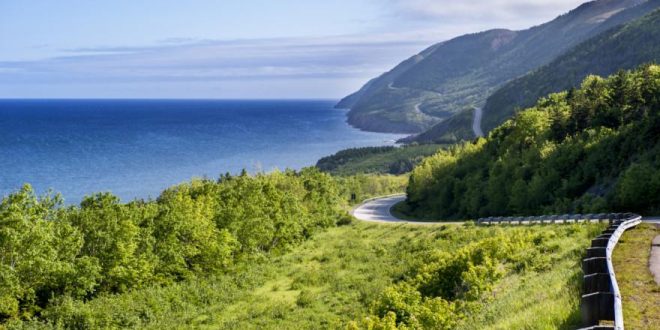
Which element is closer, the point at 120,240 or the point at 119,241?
the point at 119,241

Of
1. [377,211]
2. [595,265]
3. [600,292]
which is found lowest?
[377,211]

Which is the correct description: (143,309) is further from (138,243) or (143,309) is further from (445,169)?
(445,169)

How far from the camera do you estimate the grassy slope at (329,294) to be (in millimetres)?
15680

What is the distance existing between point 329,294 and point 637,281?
2564cm

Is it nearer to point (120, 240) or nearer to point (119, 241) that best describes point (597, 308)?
point (119, 241)

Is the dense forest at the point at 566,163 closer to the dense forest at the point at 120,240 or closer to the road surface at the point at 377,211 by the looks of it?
the road surface at the point at 377,211

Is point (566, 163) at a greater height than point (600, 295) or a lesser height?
lesser

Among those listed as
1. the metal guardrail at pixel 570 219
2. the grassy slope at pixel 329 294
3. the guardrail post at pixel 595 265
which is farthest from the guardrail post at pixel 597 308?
the metal guardrail at pixel 570 219

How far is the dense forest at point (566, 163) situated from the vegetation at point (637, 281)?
1924 cm

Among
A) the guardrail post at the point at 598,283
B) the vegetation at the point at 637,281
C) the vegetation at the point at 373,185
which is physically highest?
the guardrail post at the point at 598,283

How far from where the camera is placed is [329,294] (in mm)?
38969

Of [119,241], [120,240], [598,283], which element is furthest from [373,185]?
[598,283]

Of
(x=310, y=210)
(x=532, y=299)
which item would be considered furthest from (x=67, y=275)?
(x=310, y=210)

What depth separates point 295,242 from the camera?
6944 cm
